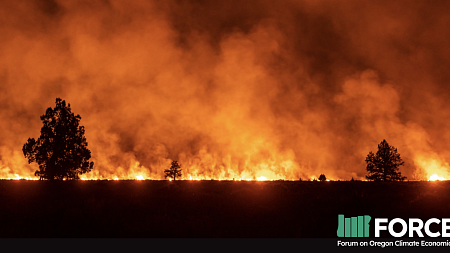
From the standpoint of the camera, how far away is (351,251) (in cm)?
869

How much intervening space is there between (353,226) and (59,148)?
43.0m

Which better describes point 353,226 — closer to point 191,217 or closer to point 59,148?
point 191,217

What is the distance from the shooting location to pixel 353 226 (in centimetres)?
1092

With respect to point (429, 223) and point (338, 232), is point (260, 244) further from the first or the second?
point (429, 223)

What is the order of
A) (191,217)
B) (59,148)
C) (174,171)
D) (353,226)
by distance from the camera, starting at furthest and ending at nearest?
(174,171) < (59,148) < (191,217) < (353,226)

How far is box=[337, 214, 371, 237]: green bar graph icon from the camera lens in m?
10.3

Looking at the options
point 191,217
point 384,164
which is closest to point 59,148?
point 191,217

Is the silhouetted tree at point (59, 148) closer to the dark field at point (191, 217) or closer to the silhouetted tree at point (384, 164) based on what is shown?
the dark field at point (191, 217)

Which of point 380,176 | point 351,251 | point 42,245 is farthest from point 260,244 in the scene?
point 380,176

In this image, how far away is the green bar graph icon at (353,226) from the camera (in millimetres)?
10322

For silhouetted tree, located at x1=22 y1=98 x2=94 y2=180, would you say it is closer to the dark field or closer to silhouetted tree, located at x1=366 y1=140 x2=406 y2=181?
the dark field

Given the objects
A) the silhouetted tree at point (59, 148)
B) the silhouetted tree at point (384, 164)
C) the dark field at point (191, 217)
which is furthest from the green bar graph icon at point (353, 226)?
the silhouetted tree at point (384, 164)

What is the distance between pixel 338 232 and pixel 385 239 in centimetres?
146

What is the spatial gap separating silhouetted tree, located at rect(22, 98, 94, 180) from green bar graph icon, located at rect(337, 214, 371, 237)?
41.4 metres
